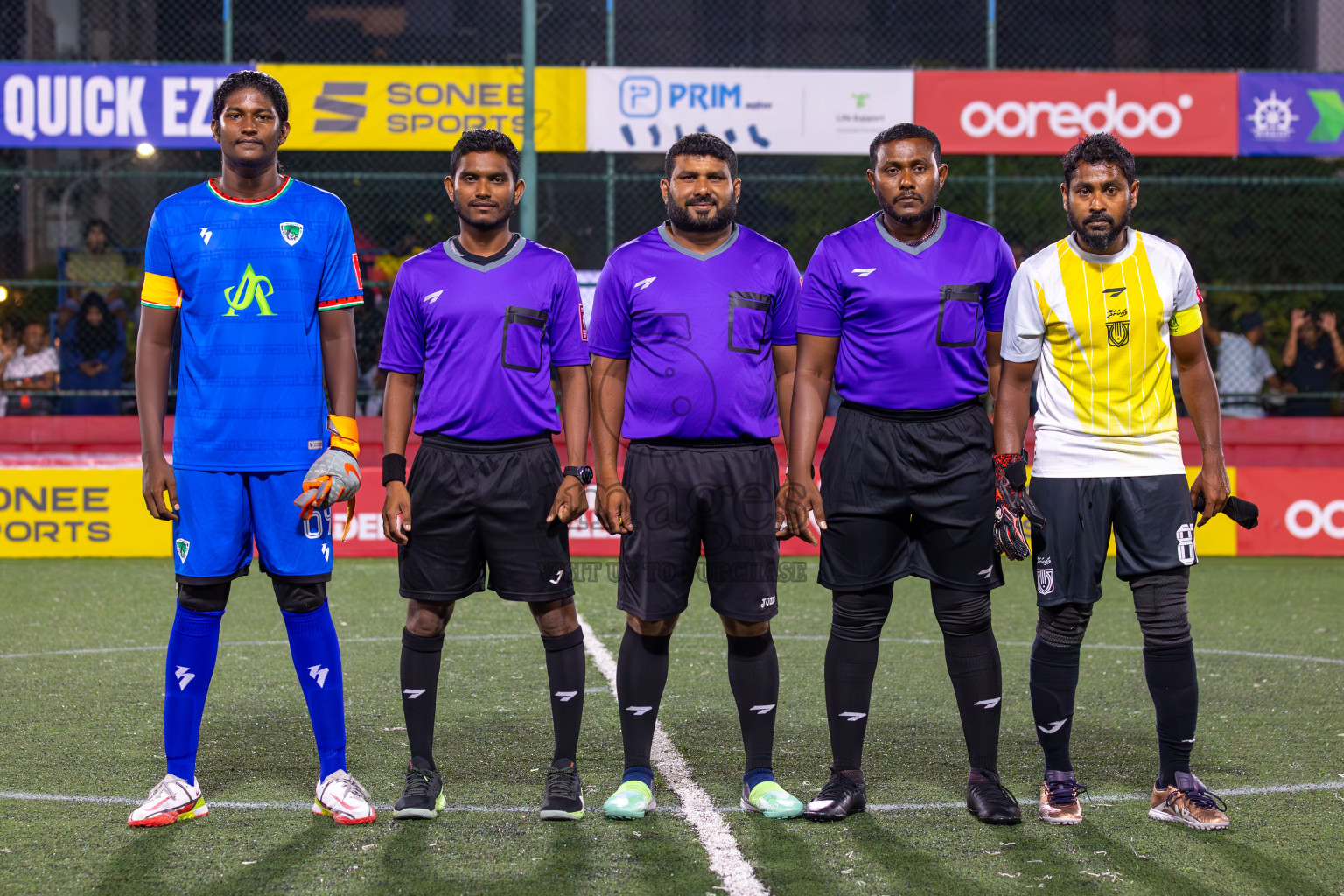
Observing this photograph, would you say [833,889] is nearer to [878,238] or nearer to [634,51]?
[878,238]

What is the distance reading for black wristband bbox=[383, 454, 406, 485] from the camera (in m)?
4.33

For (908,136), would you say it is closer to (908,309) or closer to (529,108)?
(908,309)

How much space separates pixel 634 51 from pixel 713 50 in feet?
3.89

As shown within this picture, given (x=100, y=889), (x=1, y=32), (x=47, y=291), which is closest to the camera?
(x=100, y=889)

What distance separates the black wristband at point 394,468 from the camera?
4328 millimetres

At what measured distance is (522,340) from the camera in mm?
4320

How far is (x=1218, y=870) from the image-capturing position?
385 cm

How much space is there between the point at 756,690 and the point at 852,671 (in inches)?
12.2

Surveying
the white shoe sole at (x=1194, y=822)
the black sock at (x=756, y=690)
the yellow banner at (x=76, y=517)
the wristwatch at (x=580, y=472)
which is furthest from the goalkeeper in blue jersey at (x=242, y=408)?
the yellow banner at (x=76, y=517)

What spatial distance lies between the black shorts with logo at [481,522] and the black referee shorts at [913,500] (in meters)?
0.89

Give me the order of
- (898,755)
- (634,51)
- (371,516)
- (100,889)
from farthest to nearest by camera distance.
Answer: (634,51) → (371,516) → (898,755) → (100,889)

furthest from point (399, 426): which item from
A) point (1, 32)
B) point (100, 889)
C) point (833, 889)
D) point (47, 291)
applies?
point (1, 32)

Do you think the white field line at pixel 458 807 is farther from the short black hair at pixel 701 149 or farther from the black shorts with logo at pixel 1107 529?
the short black hair at pixel 701 149

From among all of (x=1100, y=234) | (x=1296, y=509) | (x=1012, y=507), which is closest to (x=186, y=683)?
(x=1012, y=507)
